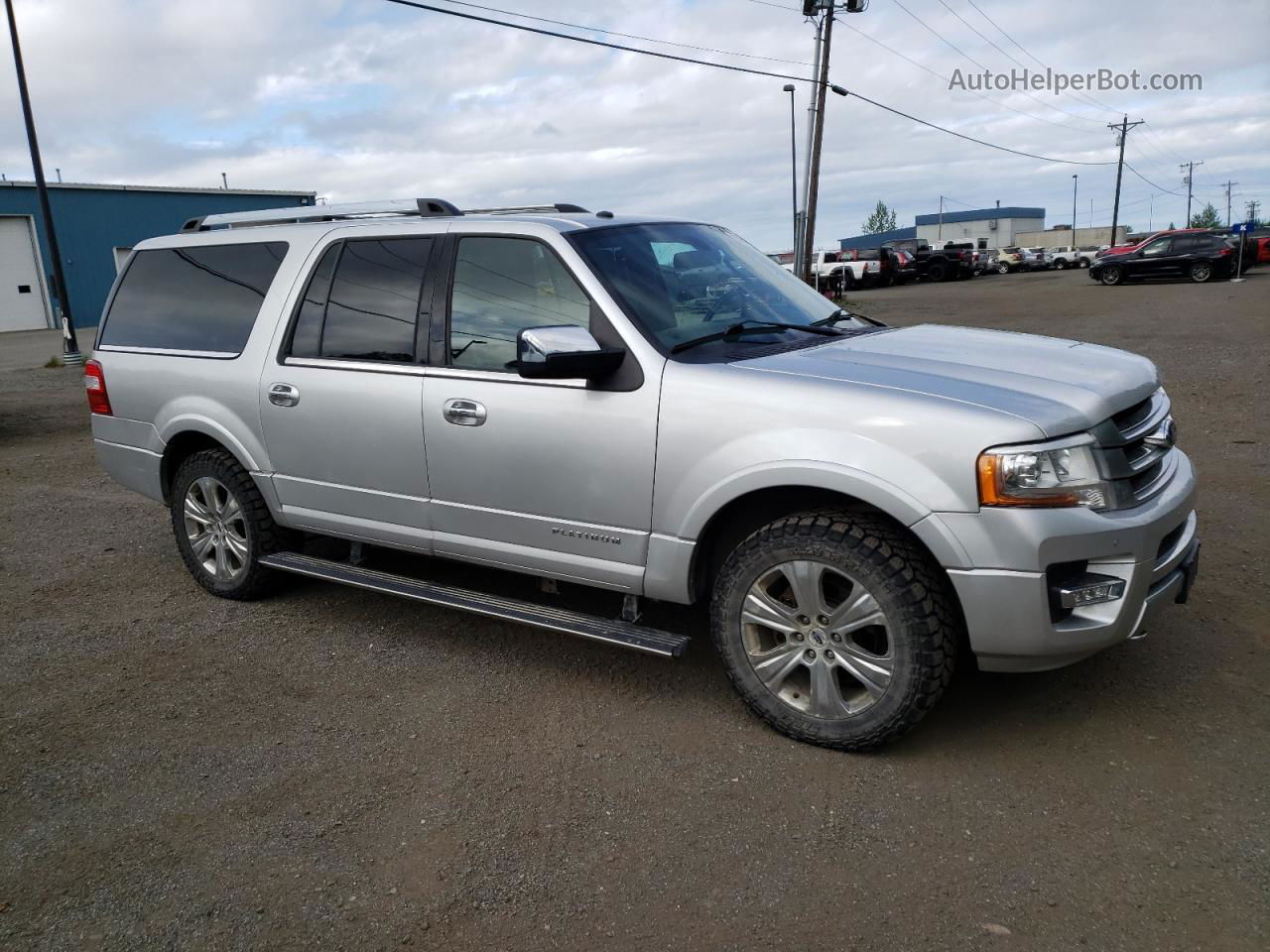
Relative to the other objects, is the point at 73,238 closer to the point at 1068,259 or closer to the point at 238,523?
the point at 238,523

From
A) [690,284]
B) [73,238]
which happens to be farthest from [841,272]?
[690,284]

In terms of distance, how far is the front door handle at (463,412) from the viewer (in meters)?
4.13

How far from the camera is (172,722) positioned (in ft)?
13.3

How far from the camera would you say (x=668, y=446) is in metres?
3.69

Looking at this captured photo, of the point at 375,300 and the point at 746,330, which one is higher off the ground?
the point at 375,300

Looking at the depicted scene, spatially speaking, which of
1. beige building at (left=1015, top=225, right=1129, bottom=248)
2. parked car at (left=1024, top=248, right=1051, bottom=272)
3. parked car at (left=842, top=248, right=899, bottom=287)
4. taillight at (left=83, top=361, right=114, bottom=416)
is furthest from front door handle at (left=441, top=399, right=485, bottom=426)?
beige building at (left=1015, top=225, right=1129, bottom=248)

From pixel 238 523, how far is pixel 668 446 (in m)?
2.69

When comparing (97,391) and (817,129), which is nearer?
(97,391)

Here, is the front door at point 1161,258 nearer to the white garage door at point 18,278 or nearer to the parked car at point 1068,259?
the parked car at point 1068,259

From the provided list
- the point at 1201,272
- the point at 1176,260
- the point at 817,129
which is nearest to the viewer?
the point at 817,129

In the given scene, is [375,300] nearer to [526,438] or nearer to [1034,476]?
[526,438]

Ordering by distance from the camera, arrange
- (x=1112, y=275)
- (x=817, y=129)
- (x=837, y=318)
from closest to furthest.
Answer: (x=837, y=318) < (x=817, y=129) < (x=1112, y=275)

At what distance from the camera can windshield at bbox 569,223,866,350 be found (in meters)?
3.99

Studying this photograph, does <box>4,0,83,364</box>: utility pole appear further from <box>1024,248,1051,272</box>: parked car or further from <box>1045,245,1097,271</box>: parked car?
<box>1045,245,1097,271</box>: parked car
